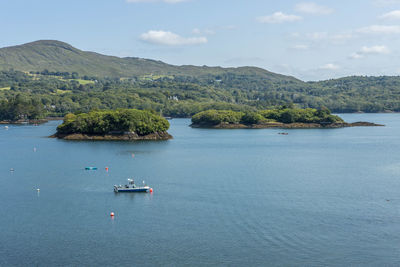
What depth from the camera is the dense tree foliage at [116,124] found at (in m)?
135

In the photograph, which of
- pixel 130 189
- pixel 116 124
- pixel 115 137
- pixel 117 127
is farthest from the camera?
pixel 116 124

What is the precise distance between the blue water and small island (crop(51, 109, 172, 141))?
3345 centimetres

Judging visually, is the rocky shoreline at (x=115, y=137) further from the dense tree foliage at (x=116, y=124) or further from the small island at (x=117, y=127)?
the dense tree foliage at (x=116, y=124)

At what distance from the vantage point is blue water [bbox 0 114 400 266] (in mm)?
41531

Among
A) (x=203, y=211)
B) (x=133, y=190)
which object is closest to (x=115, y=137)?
(x=133, y=190)

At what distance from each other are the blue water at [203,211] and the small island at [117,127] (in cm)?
3345

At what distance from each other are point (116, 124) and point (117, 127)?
0.89 meters

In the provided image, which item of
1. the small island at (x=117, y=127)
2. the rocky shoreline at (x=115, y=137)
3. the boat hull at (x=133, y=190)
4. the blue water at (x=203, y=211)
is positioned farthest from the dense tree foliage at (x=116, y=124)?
the boat hull at (x=133, y=190)

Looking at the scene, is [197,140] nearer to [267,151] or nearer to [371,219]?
[267,151]

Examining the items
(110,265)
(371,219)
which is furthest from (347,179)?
(110,265)

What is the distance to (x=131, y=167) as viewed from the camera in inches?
3371

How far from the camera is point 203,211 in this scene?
54406 millimetres

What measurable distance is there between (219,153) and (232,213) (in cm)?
5414

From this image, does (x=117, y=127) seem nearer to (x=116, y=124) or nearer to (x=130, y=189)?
(x=116, y=124)
